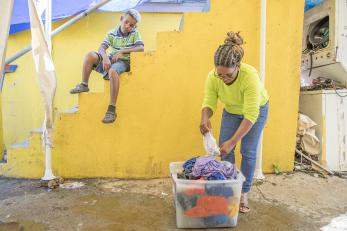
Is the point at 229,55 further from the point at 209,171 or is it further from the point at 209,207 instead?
the point at 209,207

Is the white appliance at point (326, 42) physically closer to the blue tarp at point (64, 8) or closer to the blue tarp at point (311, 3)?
the blue tarp at point (311, 3)

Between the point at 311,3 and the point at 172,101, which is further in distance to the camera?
the point at 311,3

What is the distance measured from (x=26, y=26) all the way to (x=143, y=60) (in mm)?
2132

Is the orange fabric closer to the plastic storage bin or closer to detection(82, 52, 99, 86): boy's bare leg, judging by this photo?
the plastic storage bin

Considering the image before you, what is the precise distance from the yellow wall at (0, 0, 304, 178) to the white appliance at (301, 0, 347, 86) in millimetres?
557

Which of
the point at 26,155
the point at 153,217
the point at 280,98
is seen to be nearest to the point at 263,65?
the point at 280,98

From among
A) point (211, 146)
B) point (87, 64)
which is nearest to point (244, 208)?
point (211, 146)

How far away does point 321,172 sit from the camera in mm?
3973

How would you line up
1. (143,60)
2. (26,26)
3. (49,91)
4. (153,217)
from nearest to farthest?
(153,217), (49,91), (143,60), (26,26)

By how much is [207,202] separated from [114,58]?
2.00 meters

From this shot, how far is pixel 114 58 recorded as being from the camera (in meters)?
3.78

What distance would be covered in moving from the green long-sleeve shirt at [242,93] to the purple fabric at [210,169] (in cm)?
43

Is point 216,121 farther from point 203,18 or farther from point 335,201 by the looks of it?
point 335,201

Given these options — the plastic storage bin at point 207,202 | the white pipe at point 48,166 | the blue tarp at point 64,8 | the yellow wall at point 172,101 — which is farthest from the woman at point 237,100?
the blue tarp at point 64,8
